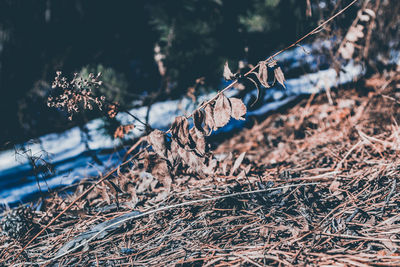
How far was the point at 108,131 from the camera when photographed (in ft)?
7.02

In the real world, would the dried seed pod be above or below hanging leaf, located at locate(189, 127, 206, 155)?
above

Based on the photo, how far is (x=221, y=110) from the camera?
42.9 inches

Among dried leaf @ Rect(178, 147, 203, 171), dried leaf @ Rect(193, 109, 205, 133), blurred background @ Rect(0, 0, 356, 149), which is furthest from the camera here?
blurred background @ Rect(0, 0, 356, 149)

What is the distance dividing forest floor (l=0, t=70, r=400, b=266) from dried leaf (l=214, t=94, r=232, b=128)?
0.37m

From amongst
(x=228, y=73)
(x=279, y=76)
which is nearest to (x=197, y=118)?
(x=228, y=73)

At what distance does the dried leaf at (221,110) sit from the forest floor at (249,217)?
37 centimetres

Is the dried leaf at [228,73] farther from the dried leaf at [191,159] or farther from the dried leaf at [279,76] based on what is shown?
the dried leaf at [191,159]

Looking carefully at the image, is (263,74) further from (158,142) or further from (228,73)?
(158,142)

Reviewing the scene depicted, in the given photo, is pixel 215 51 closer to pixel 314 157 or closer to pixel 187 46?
pixel 187 46

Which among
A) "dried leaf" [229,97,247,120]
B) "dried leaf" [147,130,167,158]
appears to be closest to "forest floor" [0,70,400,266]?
"dried leaf" [147,130,167,158]

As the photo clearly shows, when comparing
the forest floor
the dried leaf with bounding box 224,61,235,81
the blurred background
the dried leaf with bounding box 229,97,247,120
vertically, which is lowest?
the forest floor

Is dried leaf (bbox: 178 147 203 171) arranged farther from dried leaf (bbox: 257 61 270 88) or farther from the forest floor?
dried leaf (bbox: 257 61 270 88)

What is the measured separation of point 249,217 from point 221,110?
1.68 ft

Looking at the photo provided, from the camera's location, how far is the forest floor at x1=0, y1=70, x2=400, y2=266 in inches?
39.0
